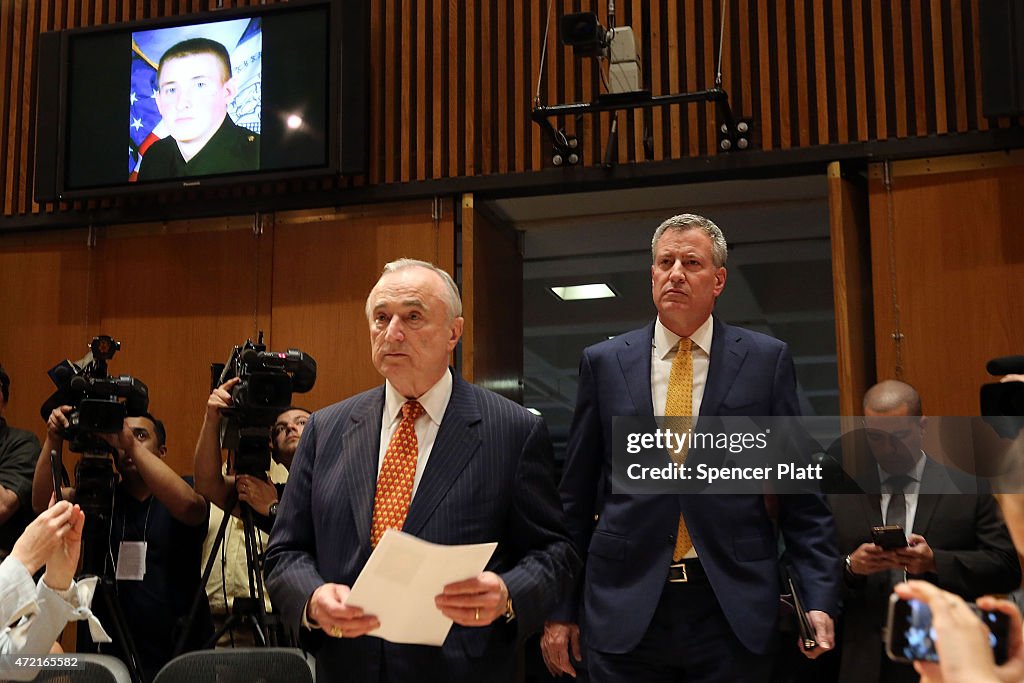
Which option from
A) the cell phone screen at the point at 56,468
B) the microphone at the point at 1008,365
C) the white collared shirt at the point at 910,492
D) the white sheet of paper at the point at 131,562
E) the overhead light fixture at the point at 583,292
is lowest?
the white sheet of paper at the point at 131,562

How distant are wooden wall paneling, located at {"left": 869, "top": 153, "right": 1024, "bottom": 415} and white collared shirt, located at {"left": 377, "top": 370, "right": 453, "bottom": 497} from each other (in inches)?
109

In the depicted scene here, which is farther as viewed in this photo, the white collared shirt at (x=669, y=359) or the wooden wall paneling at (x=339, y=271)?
the wooden wall paneling at (x=339, y=271)

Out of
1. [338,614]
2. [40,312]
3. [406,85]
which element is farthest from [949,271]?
[40,312]

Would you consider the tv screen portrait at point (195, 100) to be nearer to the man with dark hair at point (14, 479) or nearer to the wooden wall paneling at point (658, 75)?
the man with dark hair at point (14, 479)

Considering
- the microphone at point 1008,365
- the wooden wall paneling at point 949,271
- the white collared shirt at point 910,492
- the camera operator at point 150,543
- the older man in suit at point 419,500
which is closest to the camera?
the older man in suit at point 419,500

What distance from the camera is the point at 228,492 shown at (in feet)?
13.3

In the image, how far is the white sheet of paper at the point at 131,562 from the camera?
13.4 feet

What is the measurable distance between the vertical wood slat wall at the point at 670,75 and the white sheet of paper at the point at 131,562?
215cm

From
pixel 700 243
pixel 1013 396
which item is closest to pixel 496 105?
pixel 700 243

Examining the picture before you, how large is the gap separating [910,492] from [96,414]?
9.34 ft

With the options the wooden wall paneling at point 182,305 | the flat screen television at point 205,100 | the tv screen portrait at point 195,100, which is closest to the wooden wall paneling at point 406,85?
the flat screen television at point 205,100

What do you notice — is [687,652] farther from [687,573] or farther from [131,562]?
[131,562]

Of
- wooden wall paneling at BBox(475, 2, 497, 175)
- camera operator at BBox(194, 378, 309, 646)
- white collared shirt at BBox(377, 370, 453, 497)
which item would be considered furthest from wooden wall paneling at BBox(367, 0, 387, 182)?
white collared shirt at BBox(377, 370, 453, 497)

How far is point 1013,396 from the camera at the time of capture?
2.54 meters
